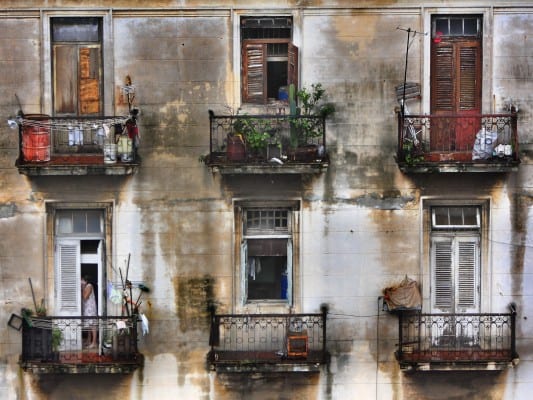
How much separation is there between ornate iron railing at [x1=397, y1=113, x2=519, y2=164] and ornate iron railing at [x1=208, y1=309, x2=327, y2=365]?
10.2 ft

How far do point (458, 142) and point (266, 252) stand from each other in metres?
3.72

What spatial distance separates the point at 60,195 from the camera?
14.1 m

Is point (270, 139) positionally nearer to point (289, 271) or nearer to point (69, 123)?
point (289, 271)

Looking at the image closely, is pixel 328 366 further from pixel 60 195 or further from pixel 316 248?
pixel 60 195

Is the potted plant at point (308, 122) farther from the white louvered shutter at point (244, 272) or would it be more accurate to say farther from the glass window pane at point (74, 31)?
the glass window pane at point (74, 31)

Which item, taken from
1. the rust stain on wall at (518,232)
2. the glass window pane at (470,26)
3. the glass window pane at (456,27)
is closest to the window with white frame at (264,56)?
the glass window pane at (456,27)

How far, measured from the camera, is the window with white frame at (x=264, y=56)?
14.1 meters

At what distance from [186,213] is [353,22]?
4.24 meters

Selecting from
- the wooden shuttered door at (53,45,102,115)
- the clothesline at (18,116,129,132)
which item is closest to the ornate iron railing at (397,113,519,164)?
the clothesline at (18,116,129,132)

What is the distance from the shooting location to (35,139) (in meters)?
13.7

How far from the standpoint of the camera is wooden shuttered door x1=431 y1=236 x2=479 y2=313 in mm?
14328

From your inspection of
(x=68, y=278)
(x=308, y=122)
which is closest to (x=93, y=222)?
(x=68, y=278)

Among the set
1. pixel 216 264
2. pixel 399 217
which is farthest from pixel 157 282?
pixel 399 217

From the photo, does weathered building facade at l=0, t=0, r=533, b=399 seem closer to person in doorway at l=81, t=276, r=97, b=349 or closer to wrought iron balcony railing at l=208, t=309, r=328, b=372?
wrought iron balcony railing at l=208, t=309, r=328, b=372
